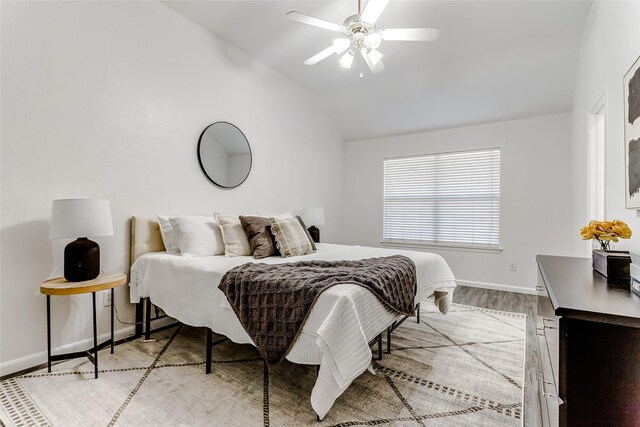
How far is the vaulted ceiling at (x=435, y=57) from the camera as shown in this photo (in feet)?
9.50

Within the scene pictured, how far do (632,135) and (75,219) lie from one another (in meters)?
3.21

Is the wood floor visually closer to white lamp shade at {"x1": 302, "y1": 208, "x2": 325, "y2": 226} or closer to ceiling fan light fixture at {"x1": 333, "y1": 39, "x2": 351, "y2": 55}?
white lamp shade at {"x1": 302, "y1": 208, "x2": 325, "y2": 226}

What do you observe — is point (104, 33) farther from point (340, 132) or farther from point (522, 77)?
point (522, 77)

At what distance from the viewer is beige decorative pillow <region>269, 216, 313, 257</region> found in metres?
2.88

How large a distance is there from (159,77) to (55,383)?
8.25 ft

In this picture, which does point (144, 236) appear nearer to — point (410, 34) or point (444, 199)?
point (410, 34)

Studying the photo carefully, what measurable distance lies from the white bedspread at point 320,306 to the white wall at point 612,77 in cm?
129

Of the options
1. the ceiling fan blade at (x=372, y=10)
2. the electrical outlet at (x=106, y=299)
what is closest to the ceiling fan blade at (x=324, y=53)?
the ceiling fan blade at (x=372, y=10)

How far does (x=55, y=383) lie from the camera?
1.97 metres

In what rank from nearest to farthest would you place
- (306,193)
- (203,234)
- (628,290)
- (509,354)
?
(628,290) → (509,354) → (203,234) → (306,193)

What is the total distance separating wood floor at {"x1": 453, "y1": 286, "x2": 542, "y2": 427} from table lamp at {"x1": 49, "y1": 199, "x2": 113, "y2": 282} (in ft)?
9.16

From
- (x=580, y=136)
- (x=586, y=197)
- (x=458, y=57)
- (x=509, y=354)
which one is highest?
(x=458, y=57)

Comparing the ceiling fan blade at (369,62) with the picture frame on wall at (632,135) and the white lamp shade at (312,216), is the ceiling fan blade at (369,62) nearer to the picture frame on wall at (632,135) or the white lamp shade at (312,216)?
the picture frame on wall at (632,135)

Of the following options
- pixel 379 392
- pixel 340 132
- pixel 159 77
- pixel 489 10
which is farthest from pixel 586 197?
pixel 159 77
